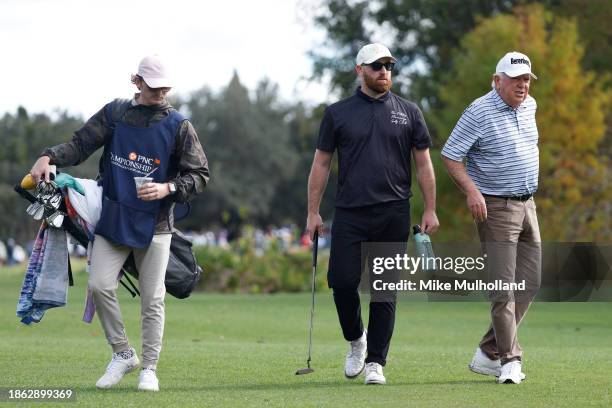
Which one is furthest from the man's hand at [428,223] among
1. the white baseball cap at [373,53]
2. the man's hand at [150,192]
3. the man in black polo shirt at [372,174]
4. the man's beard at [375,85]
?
the man's hand at [150,192]

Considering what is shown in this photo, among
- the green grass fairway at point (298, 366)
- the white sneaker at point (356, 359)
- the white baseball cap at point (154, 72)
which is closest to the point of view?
the green grass fairway at point (298, 366)

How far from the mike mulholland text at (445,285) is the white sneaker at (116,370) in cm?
188

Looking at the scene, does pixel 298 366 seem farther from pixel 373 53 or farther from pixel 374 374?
pixel 373 53

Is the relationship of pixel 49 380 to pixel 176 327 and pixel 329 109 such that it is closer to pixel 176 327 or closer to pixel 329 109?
pixel 329 109

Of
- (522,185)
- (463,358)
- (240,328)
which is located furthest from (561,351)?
(240,328)

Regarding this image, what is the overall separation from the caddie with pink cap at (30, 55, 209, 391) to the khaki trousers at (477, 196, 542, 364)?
2209 millimetres

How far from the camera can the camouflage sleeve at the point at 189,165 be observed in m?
9.12

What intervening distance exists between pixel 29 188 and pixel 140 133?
2.91 ft

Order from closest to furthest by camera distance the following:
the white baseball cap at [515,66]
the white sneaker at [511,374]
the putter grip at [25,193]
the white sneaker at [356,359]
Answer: the putter grip at [25,193] < the white sneaker at [511,374] < the white baseball cap at [515,66] < the white sneaker at [356,359]

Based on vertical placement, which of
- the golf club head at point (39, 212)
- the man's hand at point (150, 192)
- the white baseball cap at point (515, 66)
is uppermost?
the white baseball cap at point (515, 66)
